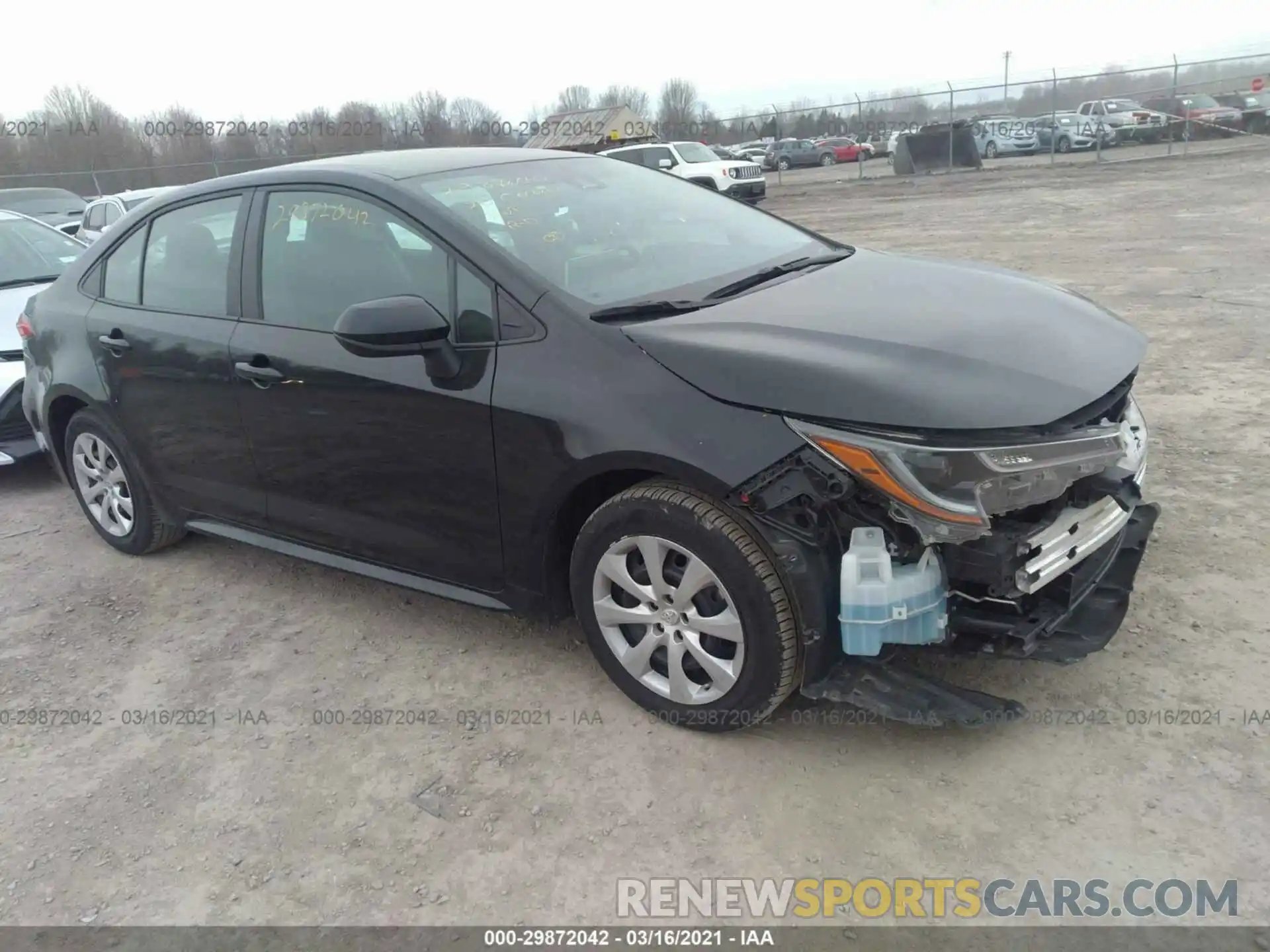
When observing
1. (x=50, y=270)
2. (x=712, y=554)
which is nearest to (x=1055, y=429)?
(x=712, y=554)

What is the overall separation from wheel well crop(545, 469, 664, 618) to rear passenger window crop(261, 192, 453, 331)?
71 centimetres

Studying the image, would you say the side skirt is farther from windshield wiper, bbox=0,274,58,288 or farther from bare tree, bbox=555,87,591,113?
bare tree, bbox=555,87,591,113

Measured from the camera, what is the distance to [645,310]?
297cm

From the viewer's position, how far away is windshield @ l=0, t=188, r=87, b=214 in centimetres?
1822

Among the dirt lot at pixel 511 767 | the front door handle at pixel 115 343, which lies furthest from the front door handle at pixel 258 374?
the dirt lot at pixel 511 767

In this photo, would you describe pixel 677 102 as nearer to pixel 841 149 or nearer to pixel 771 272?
pixel 841 149

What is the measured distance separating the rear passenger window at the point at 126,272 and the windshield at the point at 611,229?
160 centimetres

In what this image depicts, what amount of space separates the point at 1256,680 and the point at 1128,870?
3.22ft

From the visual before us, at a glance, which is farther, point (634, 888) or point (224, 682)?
point (224, 682)

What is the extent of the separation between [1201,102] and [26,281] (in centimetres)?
2977

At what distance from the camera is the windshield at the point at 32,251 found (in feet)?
22.2

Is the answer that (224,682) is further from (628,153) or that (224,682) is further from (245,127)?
(245,127)

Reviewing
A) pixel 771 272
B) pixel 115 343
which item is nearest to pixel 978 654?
pixel 771 272

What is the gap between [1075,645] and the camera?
2.64m
